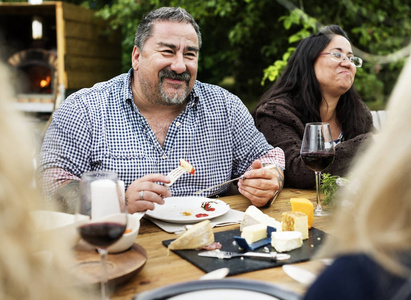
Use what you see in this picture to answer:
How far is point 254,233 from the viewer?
4.67ft

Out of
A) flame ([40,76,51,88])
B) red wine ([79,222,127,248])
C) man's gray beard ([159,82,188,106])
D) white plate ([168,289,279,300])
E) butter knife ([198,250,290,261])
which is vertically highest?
man's gray beard ([159,82,188,106])

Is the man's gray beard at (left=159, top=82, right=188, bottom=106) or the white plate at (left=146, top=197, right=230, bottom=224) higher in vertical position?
the man's gray beard at (left=159, top=82, right=188, bottom=106)

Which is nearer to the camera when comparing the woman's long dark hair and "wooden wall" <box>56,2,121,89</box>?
the woman's long dark hair

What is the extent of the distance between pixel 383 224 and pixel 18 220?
0.43m

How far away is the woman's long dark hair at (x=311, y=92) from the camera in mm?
2850

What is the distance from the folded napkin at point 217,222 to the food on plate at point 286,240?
0.94 feet

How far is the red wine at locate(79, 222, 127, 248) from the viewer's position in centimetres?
104

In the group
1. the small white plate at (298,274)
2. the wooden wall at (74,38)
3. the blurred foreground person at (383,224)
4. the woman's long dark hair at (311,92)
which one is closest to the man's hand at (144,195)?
the small white plate at (298,274)

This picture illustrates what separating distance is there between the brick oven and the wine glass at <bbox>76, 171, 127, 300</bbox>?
192 inches

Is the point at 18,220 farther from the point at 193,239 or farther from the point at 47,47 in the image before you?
the point at 47,47

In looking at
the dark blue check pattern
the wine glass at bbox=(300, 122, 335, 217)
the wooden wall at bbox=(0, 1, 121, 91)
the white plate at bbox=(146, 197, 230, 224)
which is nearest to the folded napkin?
the white plate at bbox=(146, 197, 230, 224)

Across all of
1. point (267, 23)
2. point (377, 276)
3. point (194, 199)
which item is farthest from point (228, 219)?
point (267, 23)

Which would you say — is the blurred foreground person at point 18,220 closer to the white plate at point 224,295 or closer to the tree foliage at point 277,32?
the white plate at point 224,295

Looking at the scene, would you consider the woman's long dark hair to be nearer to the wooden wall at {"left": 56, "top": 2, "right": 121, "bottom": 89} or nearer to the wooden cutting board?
the wooden cutting board
